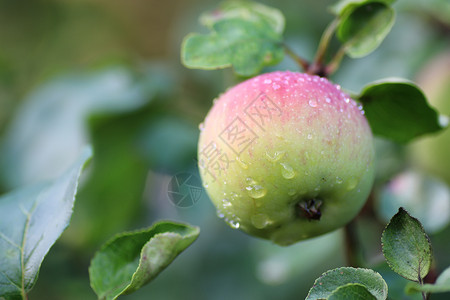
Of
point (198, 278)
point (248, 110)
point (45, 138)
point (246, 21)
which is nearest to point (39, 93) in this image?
Result: point (45, 138)

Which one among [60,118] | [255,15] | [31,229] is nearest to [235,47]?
[255,15]

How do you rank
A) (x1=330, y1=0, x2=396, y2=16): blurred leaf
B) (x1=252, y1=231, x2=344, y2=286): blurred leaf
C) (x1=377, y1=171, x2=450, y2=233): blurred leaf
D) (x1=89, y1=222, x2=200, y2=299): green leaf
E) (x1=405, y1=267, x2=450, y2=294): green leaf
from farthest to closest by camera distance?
(x1=252, y1=231, x2=344, y2=286): blurred leaf, (x1=377, y1=171, x2=450, y2=233): blurred leaf, (x1=330, y1=0, x2=396, y2=16): blurred leaf, (x1=89, y1=222, x2=200, y2=299): green leaf, (x1=405, y1=267, x2=450, y2=294): green leaf

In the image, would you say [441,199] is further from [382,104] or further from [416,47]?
[416,47]

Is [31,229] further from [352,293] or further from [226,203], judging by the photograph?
[352,293]

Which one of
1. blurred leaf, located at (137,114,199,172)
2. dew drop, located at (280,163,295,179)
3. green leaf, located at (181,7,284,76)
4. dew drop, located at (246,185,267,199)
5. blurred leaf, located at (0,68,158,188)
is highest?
green leaf, located at (181,7,284,76)

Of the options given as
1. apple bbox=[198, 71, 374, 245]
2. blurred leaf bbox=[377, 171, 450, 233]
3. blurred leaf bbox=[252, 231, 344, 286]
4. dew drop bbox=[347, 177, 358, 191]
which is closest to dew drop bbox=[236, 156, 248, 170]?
apple bbox=[198, 71, 374, 245]

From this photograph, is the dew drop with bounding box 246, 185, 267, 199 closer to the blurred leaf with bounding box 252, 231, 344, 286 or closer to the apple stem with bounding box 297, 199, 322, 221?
the apple stem with bounding box 297, 199, 322, 221
